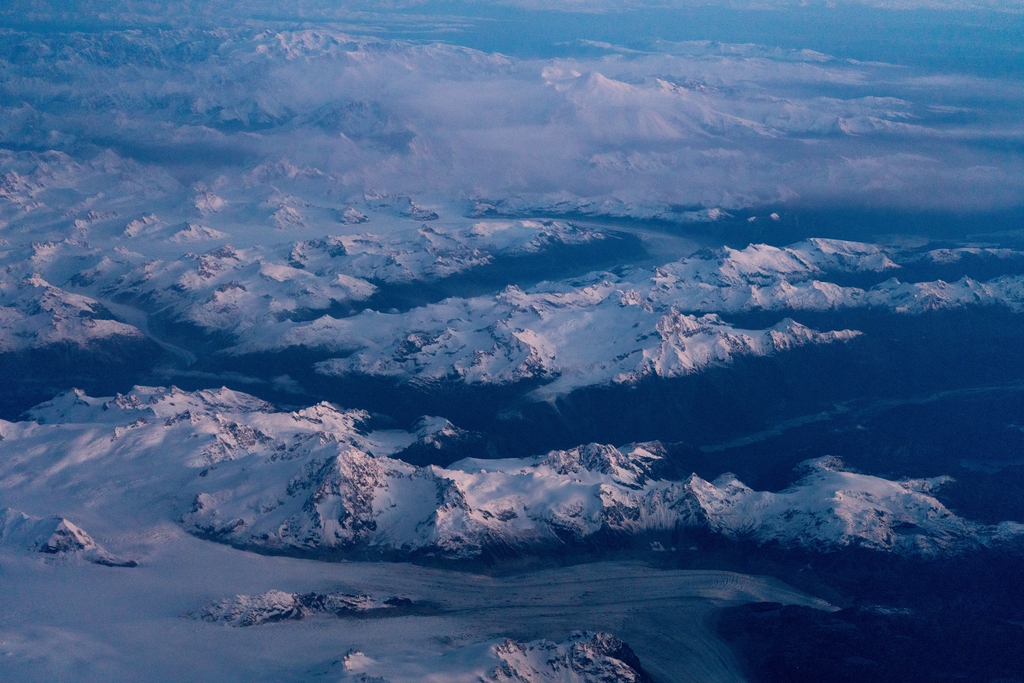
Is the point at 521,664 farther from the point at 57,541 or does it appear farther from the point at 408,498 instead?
the point at 57,541

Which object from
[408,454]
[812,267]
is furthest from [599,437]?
[812,267]

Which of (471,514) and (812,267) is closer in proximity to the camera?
(471,514)

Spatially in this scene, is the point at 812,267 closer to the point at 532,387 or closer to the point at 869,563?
the point at 532,387

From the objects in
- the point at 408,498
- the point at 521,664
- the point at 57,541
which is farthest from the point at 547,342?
the point at 521,664

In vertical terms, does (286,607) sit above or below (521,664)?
below

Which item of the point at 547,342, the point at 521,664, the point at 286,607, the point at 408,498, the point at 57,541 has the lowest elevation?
the point at 286,607

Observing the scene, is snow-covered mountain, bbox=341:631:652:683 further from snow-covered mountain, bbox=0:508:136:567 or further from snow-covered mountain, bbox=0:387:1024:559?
snow-covered mountain, bbox=0:508:136:567

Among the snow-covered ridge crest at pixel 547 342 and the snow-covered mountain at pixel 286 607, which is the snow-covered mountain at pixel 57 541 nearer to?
the snow-covered mountain at pixel 286 607

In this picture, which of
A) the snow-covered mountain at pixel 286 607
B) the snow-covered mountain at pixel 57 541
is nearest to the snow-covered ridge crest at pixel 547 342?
the snow-covered mountain at pixel 286 607
